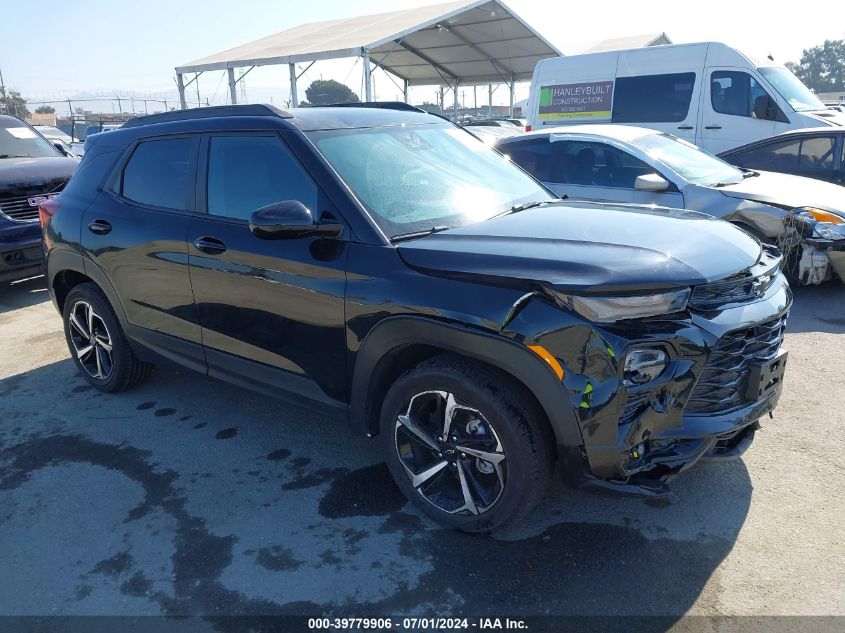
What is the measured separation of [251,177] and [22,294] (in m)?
5.72

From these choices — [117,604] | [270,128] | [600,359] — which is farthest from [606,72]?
[117,604]

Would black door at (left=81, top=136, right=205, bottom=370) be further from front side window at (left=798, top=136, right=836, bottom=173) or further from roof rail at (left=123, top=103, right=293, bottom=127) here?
front side window at (left=798, top=136, right=836, bottom=173)

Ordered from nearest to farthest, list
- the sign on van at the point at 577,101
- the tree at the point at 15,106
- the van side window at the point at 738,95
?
the van side window at the point at 738,95 → the sign on van at the point at 577,101 → the tree at the point at 15,106

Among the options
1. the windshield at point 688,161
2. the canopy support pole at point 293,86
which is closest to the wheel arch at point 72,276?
the windshield at point 688,161

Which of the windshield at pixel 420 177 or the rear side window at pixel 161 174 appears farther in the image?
the rear side window at pixel 161 174

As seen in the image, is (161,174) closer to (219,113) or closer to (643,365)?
(219,113)

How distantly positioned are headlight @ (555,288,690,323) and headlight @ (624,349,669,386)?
0.45 ft

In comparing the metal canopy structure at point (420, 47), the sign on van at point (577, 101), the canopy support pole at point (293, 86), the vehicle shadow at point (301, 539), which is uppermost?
the metal canopy structure at point (420, 47)

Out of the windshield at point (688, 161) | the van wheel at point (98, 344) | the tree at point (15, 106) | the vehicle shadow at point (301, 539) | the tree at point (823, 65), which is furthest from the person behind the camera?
the tree at point (823, 65)

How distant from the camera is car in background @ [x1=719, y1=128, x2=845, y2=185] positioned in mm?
7637

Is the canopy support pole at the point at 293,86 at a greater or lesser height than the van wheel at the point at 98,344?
greater

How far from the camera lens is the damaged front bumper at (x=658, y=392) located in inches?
94.3

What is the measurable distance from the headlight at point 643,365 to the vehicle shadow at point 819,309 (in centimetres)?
362

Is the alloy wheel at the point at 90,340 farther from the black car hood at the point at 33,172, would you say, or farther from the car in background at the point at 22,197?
the black car hood at the point at 33,172
